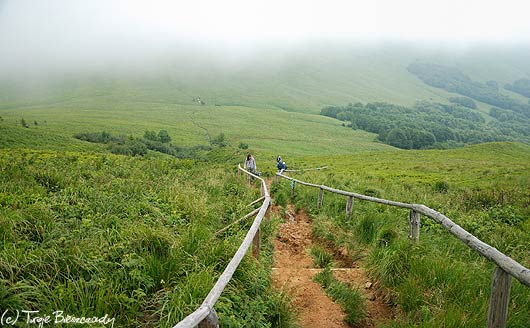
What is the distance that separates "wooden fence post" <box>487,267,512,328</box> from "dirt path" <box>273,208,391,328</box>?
5.80 ft

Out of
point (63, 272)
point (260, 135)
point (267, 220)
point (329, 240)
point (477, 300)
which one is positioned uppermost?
point (63, 272)

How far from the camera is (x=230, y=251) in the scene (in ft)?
18.0

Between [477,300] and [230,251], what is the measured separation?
3530 millimetres

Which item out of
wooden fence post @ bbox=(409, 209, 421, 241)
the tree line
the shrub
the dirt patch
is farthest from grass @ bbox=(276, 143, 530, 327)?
the shrub

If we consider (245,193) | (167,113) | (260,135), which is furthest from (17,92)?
(245,193)

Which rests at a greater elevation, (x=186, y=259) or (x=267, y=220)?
(x=186, y=259)

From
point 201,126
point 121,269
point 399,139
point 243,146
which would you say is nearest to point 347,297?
point 121,269

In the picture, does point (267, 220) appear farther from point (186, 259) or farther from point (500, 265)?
point (500, 265)

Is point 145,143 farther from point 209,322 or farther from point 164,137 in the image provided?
point 209,322

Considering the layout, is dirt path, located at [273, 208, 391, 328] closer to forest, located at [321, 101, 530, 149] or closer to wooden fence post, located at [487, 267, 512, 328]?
wooden fence post, located at [487, 267, 512, 328]

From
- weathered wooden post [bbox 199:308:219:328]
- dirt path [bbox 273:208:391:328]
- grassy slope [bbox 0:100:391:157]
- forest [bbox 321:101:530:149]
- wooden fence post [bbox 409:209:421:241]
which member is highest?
weathered wooden post [bbox 199:308:219:328]

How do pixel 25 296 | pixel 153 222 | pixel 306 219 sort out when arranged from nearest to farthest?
pixel 25 296 < pixel 153 222 < pixel 306 219

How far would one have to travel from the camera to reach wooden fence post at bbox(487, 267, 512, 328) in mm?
3840

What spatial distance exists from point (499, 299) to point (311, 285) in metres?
3.08
